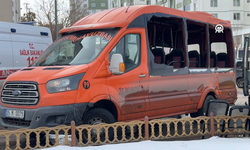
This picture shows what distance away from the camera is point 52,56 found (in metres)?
6.60

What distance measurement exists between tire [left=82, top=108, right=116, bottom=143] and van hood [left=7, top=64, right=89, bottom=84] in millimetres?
798

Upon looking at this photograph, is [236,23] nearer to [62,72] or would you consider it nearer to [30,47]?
[30,47]

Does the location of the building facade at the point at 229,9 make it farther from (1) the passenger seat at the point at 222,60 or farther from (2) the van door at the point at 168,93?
(2) the van door at the point at 168,93

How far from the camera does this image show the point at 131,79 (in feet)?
21.4

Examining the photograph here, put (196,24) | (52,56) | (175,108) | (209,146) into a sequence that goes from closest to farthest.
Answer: (209,146), (52,56), (175,108), (196,24)

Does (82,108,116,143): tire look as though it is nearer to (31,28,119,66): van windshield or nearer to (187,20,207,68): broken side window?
(31,28,119,66): van windshield

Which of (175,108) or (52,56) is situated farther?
(175,108)

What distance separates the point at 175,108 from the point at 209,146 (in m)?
2.32

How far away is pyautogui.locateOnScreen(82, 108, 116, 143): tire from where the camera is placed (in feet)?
19.0

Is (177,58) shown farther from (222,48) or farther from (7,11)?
(7,11)

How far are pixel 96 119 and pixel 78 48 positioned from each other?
4.67ft

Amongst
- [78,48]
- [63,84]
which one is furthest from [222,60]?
[63,84]

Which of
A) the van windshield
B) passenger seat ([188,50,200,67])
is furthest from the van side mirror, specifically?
passenger seat ([188,50,200,67])

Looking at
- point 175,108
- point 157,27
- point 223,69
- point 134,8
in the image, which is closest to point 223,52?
point 223,69
